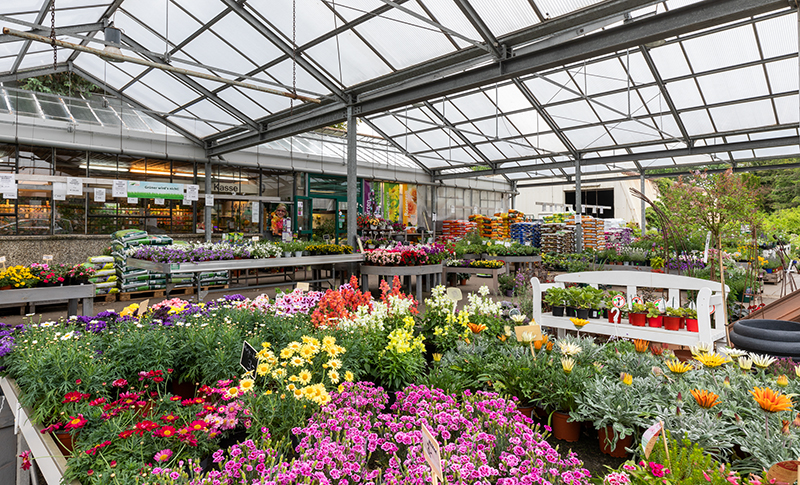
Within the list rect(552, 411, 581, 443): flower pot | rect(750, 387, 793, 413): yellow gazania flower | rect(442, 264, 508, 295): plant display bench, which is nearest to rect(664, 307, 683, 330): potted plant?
rect(552, 411, 581, 443): flower pot

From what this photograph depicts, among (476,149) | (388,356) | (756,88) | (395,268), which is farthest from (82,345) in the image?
(476,149)

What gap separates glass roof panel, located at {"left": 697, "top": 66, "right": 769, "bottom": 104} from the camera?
8461 mm

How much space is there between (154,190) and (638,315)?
978 centimetres

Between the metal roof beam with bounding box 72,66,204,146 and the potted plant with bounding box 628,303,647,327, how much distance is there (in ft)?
38.9

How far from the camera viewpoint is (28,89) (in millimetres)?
10078

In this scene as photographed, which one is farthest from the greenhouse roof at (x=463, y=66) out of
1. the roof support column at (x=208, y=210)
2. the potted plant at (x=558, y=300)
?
the potted plant at (x=558, y=300)

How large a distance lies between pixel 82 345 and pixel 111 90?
11295 mm

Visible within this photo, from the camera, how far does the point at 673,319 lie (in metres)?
3.51

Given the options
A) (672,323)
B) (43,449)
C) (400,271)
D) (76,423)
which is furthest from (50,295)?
(672,323)

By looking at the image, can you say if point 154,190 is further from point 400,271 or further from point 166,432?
point 166,432

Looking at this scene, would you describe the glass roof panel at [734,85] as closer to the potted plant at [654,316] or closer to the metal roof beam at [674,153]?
the metal roof beam at [674,153]

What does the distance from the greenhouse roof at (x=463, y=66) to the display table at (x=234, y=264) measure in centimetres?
303

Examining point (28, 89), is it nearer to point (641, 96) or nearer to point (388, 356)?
point (388, 356)

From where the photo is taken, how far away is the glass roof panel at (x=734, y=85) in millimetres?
8461
